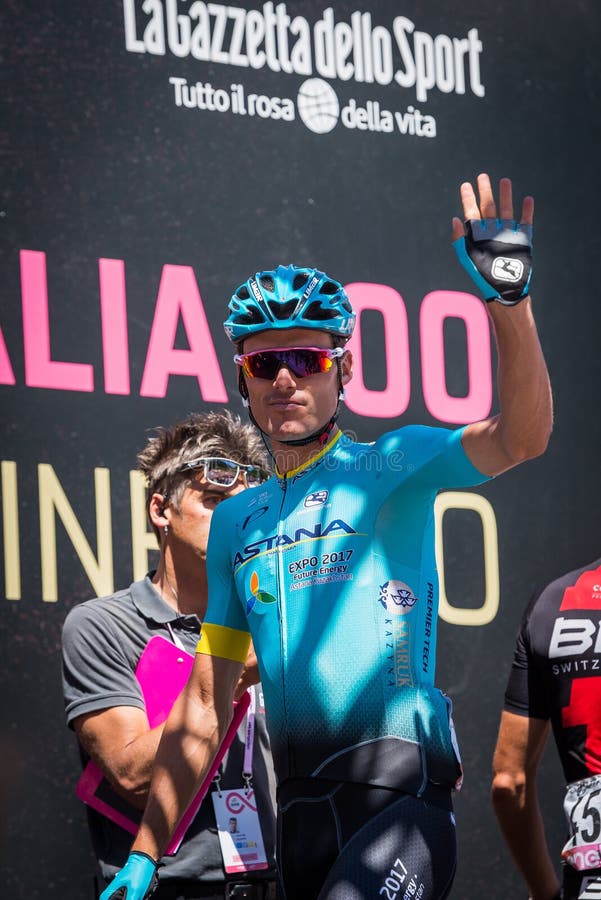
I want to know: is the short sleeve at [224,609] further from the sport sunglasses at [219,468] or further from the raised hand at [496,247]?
the raised hand at [496,247]

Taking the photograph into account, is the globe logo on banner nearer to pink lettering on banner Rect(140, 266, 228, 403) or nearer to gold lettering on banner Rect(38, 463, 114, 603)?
pink lettering on banner Rect(140, 266, 228, 403)

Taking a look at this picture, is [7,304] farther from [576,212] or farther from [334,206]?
[576,212]

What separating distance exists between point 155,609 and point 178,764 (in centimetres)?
84

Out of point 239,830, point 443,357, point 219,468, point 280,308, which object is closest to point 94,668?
point 239,830

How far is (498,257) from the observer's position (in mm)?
2738

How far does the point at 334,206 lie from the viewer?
17.0ft

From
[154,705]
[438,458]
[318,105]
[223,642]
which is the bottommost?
[154,705]

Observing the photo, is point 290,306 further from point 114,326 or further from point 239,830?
point 114,326

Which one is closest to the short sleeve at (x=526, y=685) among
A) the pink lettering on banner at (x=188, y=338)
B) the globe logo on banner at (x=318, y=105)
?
the pink lettering on banner at (x=188, y=338)

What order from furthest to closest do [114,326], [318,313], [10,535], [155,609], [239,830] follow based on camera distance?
[114,326]
[10,535]
[155,609]
[239,830]
[318,313]

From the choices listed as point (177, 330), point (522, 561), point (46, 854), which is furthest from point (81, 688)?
point (522, 561)

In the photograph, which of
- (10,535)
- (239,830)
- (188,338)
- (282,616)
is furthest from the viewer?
(188,338)

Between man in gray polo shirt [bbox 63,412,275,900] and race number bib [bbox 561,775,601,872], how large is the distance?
84cm

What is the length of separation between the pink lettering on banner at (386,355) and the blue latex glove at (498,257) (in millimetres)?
2276
